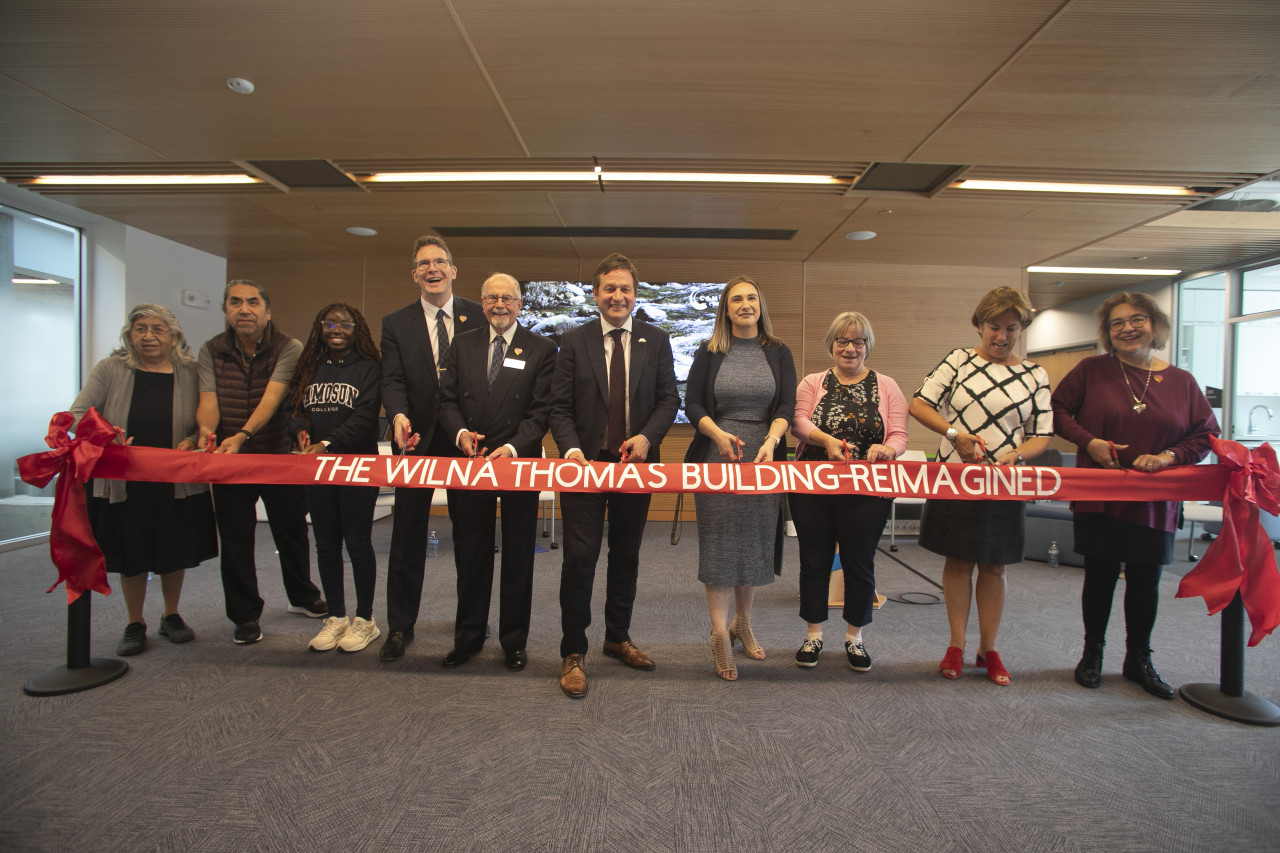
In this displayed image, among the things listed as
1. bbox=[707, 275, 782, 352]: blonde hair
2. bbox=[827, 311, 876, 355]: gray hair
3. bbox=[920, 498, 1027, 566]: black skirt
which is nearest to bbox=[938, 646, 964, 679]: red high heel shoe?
bbox=[920, 498, 1027, 566]: black skirt

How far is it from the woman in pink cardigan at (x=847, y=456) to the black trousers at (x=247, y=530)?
99.5 inches

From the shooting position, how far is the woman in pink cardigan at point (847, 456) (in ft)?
7.44

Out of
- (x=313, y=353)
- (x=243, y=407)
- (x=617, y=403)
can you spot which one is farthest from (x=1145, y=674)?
(x=243, y=407)

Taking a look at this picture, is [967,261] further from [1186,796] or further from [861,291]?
[1186,796]

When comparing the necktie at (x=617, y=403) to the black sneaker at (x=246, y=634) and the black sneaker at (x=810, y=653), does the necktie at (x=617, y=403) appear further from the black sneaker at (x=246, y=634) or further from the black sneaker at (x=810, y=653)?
the black sneaker at (x=246, y=634)

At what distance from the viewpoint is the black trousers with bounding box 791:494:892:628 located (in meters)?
2.26

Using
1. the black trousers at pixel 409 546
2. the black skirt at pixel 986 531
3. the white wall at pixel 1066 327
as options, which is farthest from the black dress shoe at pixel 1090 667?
the white wall at pixel 1066 327

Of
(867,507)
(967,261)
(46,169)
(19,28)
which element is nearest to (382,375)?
(867,507)

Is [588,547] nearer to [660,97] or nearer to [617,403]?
[617,403]

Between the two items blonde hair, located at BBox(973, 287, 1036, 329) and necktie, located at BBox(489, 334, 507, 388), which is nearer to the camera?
blonde hair, located at BBox(973, 287, 1036, 329)

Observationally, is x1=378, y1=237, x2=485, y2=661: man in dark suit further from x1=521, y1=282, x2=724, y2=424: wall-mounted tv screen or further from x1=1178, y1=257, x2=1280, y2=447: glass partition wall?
x1=1178, y1=257, x2=1280, y2=447: glass partition wall

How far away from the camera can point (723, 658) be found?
7.66ft

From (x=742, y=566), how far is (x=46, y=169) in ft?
19.4

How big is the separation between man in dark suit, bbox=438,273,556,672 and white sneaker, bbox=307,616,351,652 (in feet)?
2.09
